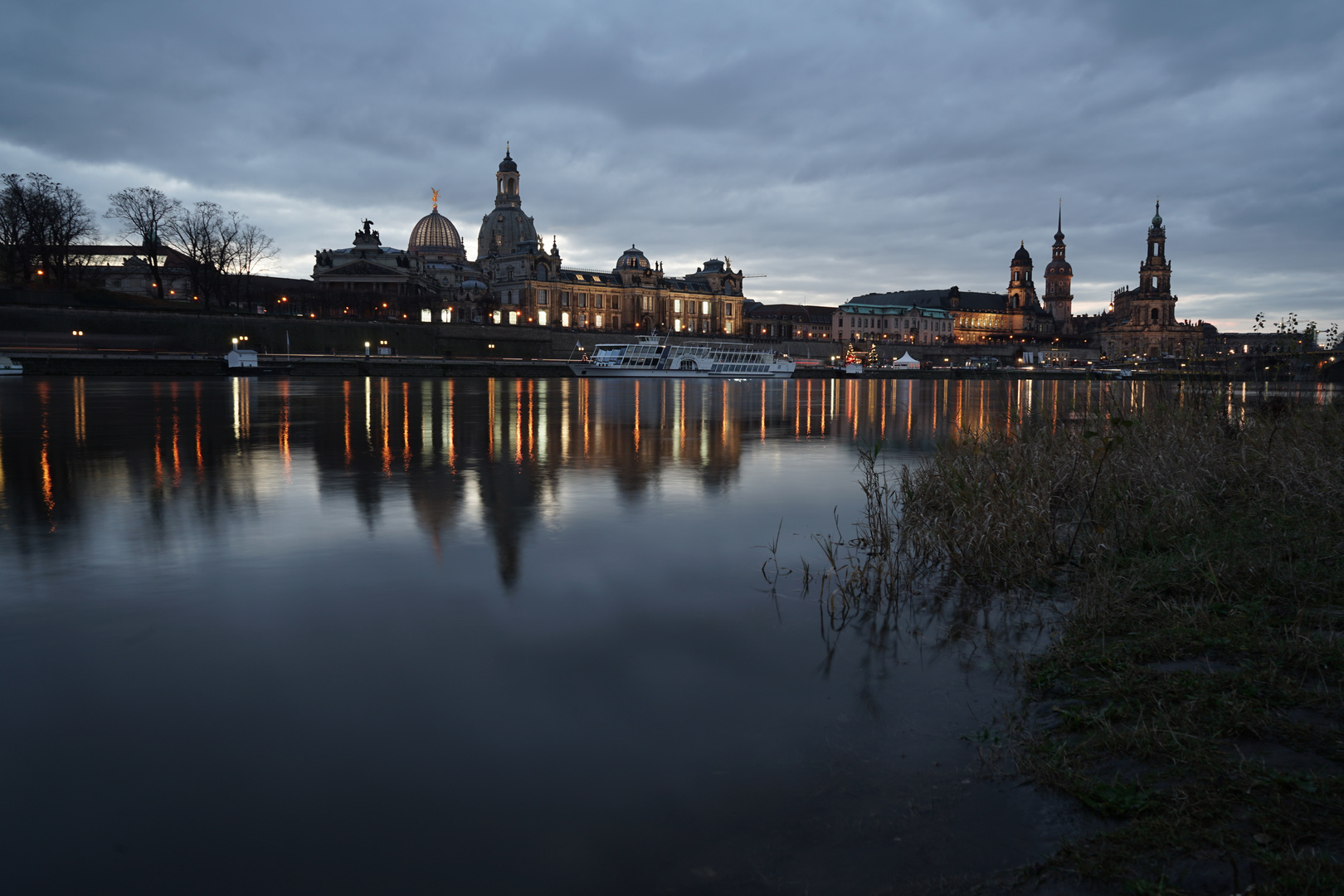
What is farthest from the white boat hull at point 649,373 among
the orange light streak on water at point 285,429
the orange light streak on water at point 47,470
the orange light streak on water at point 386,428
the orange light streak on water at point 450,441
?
the orange light streak on water at point 47,470

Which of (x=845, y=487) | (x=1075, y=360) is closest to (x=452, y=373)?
(x=845, y=487)

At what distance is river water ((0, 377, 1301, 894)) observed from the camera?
3.65 metres

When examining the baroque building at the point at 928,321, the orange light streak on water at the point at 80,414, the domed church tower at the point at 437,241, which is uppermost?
the domed church tower at the point at 437,241

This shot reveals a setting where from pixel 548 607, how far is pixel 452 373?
71.6 meters

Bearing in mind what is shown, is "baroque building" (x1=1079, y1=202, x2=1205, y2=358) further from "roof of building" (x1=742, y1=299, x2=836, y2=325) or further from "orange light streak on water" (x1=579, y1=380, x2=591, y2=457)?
"orange light streak on water" (x1=579, y1=380, x2=591, y2=457)

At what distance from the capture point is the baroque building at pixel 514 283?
116m

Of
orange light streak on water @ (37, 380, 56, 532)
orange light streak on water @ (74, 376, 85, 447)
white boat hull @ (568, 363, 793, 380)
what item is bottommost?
orange light streak on water @ (37, 380, 56, 532)

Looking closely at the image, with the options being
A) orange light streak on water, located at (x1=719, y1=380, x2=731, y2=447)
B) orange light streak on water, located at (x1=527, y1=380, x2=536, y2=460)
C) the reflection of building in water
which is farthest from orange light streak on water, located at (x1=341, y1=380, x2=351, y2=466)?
orange light streak on water, located at (x1=719, y1=380, x2=731, y2=447)

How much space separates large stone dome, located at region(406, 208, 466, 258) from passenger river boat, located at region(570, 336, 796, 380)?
3040 inches

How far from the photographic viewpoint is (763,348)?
470 feet

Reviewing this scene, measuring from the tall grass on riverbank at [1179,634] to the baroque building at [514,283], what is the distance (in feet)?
347

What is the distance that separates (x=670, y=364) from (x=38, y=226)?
61.2m

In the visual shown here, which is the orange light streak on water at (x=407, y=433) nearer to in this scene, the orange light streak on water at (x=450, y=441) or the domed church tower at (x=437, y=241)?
the orange light streak on water at (x=450, y=441)

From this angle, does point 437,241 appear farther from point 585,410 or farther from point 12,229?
point 585,410
